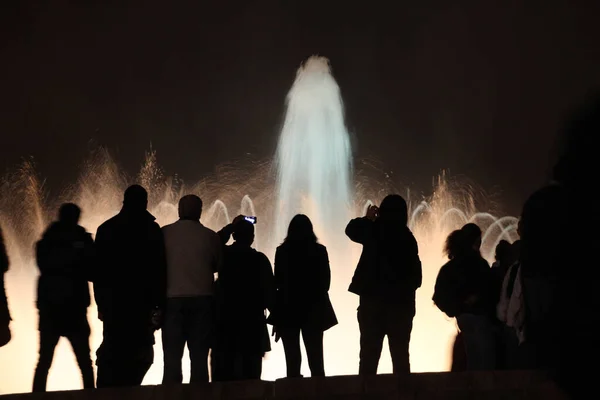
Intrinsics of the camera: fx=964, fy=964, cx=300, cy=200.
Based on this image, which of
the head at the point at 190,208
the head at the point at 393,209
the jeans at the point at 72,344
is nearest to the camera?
the head at the point at 190,208

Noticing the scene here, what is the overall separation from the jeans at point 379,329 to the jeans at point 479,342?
16.9 inches

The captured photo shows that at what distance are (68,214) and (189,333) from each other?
3.67ft

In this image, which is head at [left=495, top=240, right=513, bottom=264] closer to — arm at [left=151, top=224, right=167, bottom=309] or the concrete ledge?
arm at [left=151, top=224, right=167, bottom=309]

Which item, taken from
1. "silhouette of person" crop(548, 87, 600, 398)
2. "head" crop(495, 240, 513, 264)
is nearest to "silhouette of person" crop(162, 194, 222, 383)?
"silhouette of person" crop(548, 87, 600, 398)

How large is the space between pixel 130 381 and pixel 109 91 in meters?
13.5

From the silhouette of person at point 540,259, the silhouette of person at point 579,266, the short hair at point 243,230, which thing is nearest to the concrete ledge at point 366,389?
the silhouette of person at point 579,266

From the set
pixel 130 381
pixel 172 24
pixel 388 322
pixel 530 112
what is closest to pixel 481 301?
pixel 388 322

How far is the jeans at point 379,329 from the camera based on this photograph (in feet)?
19.6

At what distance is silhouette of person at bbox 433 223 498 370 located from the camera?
612cm

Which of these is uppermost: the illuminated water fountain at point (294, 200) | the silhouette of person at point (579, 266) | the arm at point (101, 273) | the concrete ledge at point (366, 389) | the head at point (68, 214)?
the illuminated water fountain at point (294, 200)

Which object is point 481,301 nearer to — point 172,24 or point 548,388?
point 548,388

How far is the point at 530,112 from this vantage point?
17828mm

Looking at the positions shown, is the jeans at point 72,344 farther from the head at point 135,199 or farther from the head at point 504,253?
the head at point 504,253

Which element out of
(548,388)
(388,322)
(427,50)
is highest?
(427,50)
